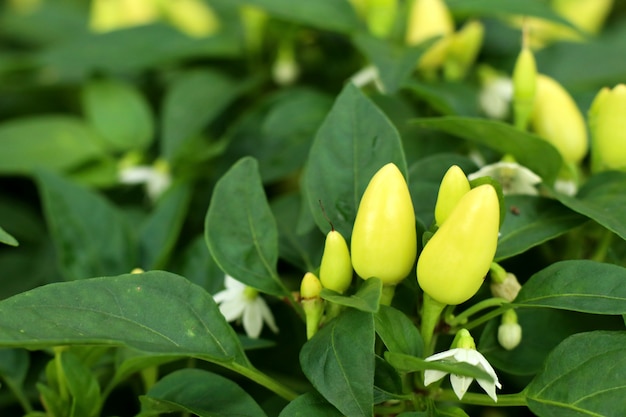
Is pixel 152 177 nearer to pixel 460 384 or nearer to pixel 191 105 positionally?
pixel 191 105

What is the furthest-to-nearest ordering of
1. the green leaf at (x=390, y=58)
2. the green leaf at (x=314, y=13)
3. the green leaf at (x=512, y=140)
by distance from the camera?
the green leaf at (x=314, y=13) < the green leaf at (x=390, y=58) < the green leaf at (x=512, y=140)

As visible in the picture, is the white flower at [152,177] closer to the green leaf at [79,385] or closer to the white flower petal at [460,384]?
the green leaf at [79,385]

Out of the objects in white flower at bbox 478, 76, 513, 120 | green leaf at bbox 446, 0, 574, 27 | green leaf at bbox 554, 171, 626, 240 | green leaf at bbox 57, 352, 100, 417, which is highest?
green leaf at bbox 446, 0, 574, 27

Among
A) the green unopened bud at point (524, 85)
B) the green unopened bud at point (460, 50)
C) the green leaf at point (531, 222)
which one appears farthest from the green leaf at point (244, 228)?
the green unopened bud at point (460, 50)

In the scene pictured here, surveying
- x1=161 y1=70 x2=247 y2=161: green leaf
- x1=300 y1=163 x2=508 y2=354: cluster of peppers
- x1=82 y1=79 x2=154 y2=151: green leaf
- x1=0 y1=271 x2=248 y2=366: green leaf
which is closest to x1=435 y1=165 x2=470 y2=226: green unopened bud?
x1=300 y1=163 x2=508 y2=354: cluster of peppers

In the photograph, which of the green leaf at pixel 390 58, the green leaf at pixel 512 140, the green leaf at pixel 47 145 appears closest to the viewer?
the green leaf at pixel 512 140

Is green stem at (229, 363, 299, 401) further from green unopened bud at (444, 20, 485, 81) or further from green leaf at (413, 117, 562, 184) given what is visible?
green unopened bud at (444, 20, 485, 81)
